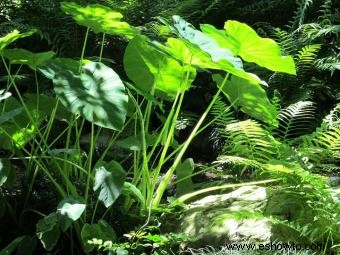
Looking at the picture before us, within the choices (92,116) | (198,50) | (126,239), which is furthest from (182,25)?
(126,239)

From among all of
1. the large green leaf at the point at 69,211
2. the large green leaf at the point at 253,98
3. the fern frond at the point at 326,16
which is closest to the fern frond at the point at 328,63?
the fern frond at the point at 326,16

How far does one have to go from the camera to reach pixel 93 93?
1734 millimetres

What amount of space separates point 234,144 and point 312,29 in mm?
1306

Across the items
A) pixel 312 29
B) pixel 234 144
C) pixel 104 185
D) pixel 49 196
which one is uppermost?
pixel 312 29

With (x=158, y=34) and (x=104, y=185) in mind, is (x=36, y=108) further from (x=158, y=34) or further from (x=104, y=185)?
(x=158, y=34)

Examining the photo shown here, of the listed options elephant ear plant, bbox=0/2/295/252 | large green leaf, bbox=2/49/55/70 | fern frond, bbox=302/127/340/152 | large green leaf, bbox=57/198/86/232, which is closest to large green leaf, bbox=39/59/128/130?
elephant ear plant, bbox=0/2/295/252

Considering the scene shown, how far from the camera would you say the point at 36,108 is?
2254 millimetres

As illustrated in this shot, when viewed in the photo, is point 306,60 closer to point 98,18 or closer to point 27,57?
point 98,18

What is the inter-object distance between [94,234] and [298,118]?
4.68 feet

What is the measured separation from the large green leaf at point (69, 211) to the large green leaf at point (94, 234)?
11 centimetres

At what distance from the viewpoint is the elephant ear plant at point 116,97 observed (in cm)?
170

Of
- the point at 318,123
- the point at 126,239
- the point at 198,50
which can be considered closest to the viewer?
the point at 198,50

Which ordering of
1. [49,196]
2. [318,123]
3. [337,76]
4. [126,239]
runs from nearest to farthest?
[126,239] < [49,196] < [318,123] < [337,76]

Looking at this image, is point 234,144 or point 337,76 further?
point 337,76
